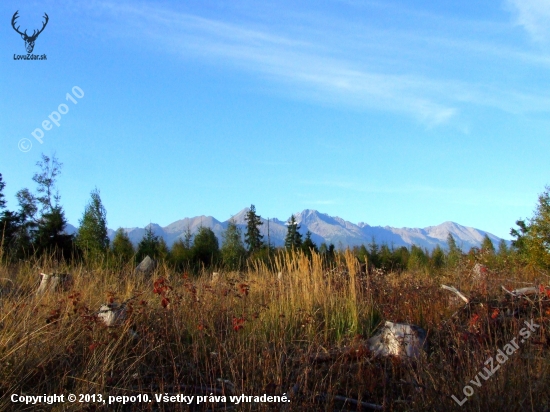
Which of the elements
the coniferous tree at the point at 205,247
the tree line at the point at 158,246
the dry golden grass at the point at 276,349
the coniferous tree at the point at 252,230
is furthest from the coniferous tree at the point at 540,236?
the coniferous tree at the point at 252,230

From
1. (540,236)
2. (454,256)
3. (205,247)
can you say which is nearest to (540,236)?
(540,236)

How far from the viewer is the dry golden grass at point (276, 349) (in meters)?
3.69

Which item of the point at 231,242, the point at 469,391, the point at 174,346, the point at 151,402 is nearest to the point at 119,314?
the point at 174,346

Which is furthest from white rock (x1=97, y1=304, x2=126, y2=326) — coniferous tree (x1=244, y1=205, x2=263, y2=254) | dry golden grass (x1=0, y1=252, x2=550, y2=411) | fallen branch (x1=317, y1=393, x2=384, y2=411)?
coniferous tree (x1=244, y1=205, x2=263, y2=254)

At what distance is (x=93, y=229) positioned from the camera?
17.9m

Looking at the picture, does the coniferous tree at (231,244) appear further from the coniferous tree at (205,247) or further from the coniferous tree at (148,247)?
the coniferous tree at (148,247)

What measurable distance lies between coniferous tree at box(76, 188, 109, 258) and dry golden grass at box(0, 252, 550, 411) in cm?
1006

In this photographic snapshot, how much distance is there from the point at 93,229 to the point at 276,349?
1463 cm

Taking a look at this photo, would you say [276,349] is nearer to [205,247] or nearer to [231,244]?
[205,247]

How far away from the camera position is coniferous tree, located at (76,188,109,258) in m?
17.6

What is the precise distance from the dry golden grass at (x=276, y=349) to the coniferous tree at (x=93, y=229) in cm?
1006

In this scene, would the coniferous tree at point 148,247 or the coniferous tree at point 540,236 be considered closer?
the coniferous tree at point 540,236

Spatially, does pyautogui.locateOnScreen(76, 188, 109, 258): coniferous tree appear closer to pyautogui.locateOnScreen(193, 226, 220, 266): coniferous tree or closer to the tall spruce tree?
pyautogui.locateOnScreen(193, 226, 220, 266): coniferous tree

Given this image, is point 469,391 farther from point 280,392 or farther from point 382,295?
point 382,295
